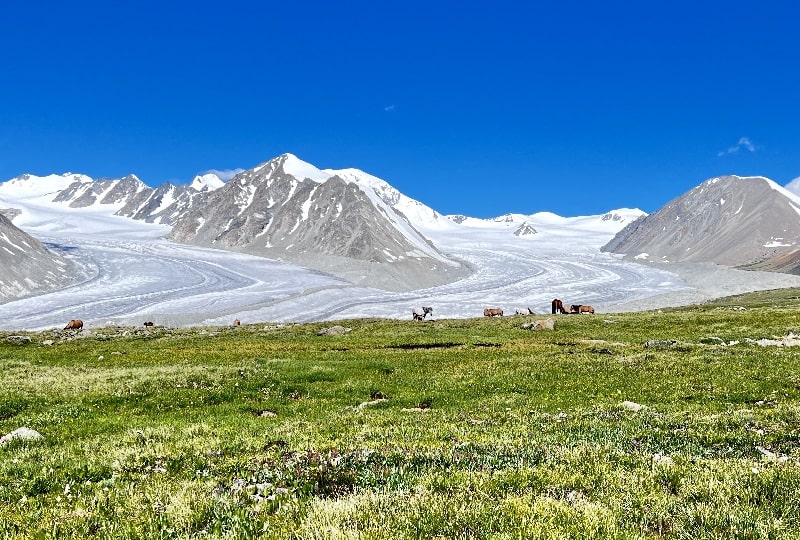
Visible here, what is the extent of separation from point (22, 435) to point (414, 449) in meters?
12.4

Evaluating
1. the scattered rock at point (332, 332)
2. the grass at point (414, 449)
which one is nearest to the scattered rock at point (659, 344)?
the grass at point (414, 449)

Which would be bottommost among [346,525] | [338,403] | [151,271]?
[338,403]

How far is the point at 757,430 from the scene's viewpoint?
13375mm

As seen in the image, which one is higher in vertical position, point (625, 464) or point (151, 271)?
point (151, 271)

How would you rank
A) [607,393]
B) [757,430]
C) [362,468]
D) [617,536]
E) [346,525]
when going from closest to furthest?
[617,536], [346,525], [362,468], [757,430], [607,393]

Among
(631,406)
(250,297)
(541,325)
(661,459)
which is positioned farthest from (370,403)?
(250,297)

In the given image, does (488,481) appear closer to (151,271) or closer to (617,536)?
(617,536)

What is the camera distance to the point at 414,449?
11.9 meters

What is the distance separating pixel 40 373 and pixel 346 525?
3237 cm

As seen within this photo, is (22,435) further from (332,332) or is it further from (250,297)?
(250,297)

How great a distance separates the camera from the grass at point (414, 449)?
770cm

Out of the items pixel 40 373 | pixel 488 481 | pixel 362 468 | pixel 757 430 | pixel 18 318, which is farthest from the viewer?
pixel 18 318

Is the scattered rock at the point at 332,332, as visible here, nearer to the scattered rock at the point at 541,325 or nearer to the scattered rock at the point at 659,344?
the scattered rock at the point at 541,325

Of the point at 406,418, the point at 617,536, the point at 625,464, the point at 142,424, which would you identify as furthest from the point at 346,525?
the point at 142,424
